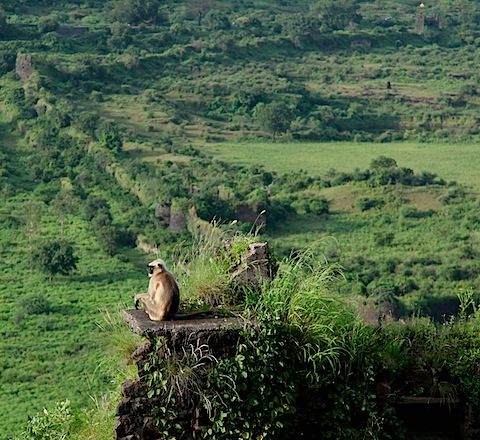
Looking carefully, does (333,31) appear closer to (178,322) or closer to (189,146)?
(189,146)

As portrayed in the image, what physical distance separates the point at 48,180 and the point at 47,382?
2881 cm

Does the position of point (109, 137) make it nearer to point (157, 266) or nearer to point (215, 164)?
point (215, 164)

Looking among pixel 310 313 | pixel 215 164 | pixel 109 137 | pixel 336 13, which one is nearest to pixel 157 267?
pixel 310 313

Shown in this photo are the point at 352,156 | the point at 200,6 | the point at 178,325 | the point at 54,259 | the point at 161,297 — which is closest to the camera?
the point at 178,325

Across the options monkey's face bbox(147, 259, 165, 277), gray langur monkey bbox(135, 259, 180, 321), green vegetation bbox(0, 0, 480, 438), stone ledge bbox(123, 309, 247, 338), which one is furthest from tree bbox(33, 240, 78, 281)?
stone ledge bbox(123, 309, 247, 338)

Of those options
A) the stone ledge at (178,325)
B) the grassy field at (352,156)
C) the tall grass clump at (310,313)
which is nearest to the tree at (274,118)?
the grassy field at (352,156)

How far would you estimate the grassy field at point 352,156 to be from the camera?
6931 cm

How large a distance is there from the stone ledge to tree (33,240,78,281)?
41.9 metres

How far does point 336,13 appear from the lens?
11881cm

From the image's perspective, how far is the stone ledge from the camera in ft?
24.4

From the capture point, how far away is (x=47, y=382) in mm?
36094

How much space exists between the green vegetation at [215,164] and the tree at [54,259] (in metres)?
0.10

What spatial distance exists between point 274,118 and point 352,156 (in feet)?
24.2

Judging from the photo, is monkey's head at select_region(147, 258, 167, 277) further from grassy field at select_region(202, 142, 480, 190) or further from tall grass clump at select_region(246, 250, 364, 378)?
grassy field at select_region(202, 142, 480, 190)
